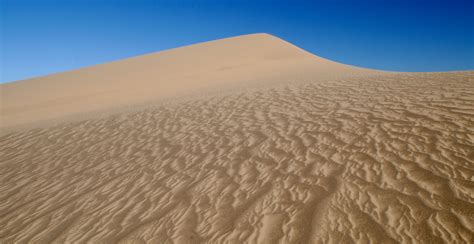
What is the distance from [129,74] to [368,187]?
26342 mm

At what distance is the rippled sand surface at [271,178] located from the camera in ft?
9.91

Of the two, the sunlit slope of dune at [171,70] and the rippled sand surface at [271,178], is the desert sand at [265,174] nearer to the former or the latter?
the rippled sand surface at [271,178]

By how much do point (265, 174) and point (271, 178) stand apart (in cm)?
17

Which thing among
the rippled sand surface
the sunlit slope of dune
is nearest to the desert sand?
the rippled sand surface

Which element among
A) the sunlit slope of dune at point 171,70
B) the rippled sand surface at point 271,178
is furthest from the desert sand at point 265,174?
the sunlit slope of dune at point 171,70

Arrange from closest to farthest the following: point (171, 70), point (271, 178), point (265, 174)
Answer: point (271, 178) → point (265, 174) → point (171, 70)

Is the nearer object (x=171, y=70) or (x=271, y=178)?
(x=271, y=178)

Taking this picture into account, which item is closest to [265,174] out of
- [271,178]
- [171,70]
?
[271,178]

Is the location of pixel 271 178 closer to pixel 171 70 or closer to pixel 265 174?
pixel 265 174

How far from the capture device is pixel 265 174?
4.23 metres

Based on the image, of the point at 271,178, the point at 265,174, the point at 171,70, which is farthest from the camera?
the point at 171,70

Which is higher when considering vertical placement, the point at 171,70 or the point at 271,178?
the point at 171,70

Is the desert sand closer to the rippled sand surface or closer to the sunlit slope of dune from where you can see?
the rippled sand surface

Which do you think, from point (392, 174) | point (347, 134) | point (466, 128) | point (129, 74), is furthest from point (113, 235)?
point (129, 74)
